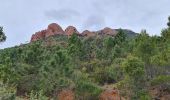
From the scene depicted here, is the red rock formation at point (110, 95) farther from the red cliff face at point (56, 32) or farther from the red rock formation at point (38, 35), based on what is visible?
the red rock formation at point (38, 35)

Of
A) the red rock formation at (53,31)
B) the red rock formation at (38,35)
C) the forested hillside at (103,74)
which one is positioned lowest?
the forested hillside at (103,74)

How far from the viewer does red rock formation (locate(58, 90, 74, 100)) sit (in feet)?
230

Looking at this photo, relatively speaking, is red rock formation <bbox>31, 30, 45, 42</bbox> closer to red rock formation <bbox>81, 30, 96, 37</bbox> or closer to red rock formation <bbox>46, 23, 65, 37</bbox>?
red rock formation <bbox>46, 23, 65, 37</bbox>

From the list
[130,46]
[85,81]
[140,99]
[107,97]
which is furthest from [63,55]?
[130,46]

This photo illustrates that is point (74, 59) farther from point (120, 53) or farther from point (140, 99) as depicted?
point (140, 99)

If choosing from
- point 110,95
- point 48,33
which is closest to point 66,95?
point 110,95

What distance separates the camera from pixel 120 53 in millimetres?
85750

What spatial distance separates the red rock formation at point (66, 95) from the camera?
70131mm

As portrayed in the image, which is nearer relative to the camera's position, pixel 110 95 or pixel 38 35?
pixel 110 95

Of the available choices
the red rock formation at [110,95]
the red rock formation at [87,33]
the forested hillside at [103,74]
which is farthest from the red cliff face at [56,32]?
the red rock formation at [110,95]

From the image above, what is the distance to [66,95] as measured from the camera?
71438mm

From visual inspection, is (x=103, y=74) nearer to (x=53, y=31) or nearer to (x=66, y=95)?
(x=66, y=95)

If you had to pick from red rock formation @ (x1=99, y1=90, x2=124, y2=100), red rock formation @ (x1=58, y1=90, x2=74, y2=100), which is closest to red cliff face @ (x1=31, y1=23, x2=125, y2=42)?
red rock formation @ (x1=99, y1=90, x2=124, y2=100)

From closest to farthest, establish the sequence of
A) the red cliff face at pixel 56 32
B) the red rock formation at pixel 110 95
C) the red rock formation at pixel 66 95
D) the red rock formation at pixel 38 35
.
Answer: the red rock formation at pixel 66 95 → the red rock formation at pixel 110 95 → the red cliff face at pixel 56 32 → the red rock formation at pixel 38 35
